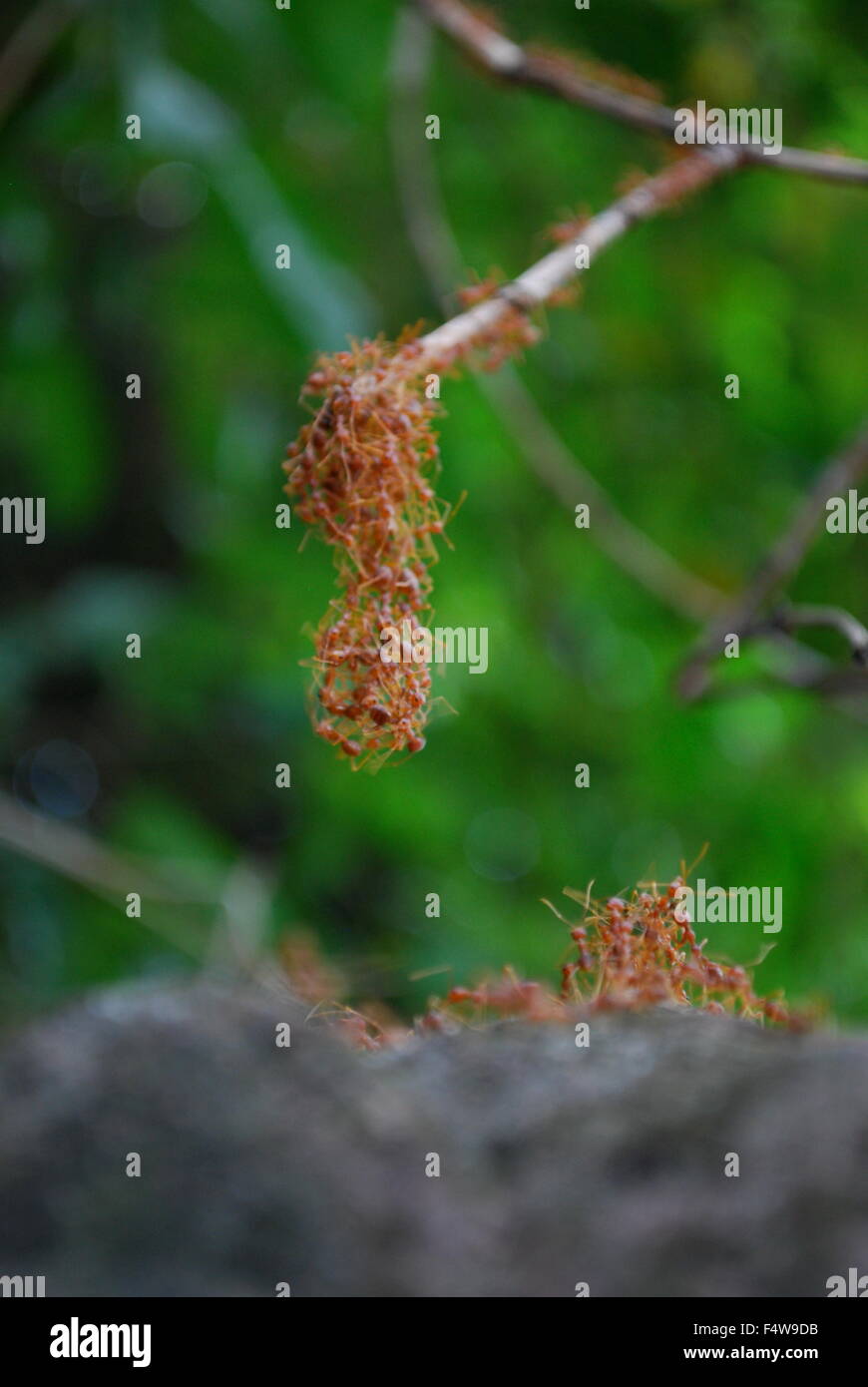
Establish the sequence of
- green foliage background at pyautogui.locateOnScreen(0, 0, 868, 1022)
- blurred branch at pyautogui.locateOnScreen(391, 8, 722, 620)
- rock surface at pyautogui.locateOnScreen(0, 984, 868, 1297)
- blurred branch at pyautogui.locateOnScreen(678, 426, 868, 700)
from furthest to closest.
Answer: green foliage background at pyautogui.locateOnScreen(0, 0, 868, 1022)
blurred branch at pyautogui.locateOnScreen(391, 8, 722, 620)
blurred branch at pyautogui.locateOnScreen(678, 426, 868, 700)
rock surface at pyautogui.locateOnScreen(0, 984, 868, 1297)

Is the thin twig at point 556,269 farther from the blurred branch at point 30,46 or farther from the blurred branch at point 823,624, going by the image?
the blurred branch at point 30,46

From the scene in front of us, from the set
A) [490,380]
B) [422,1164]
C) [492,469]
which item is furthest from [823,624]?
[492,469]

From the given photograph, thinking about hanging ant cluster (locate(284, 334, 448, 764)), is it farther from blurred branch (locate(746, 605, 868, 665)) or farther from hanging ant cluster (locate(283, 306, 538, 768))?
blurred branch (locate(746, 605, 868, 665))

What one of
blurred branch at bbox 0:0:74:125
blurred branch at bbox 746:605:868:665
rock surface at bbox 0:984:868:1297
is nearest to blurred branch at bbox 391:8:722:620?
blurred branch at bbox 0:0:74:125

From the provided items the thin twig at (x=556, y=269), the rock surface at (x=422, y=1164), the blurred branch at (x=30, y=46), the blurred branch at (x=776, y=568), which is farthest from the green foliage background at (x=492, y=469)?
the rock surface at (x=422, y=1164)

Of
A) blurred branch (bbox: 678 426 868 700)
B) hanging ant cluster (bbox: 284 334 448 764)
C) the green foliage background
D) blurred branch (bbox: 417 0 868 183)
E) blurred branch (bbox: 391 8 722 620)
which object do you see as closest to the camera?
hanging ant cluster (bbox: 284 334 448 764)

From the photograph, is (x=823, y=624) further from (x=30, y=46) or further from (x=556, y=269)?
(x=30, y=46)
